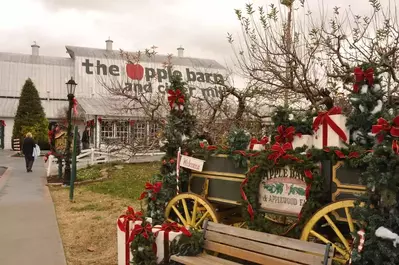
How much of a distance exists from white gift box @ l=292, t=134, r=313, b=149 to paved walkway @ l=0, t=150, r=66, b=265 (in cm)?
348

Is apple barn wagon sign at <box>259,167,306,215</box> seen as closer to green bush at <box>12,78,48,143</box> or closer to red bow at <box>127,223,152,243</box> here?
red bow at <box>127,223,152,243</box>

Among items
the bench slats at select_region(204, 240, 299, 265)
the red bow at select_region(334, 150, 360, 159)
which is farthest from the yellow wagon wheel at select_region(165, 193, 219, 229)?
the red bow at select_region(334, 150, 360, 159)

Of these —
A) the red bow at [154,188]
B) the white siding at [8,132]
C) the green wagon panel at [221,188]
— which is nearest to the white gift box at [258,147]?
the green wagon panel at [221,188]

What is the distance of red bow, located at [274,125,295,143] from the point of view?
4430 millimetres

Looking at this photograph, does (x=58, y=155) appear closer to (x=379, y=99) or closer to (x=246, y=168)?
(x=246, y=168)

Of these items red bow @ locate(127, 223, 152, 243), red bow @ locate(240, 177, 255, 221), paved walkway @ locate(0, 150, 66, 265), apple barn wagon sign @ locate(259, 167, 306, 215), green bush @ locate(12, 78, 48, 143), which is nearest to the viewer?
apple barn wagon sign @ locate(259, 167, 306, 215)

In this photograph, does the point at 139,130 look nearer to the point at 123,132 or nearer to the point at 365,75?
the point at 123,132

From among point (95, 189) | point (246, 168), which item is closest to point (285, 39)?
point (246, 168)

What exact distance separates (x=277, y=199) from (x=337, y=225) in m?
0.61

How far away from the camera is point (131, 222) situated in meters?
5.05

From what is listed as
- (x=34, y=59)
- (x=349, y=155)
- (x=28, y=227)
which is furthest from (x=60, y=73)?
(x=349, y=155)

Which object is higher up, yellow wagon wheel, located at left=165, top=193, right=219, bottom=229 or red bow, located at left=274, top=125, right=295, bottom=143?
red bow, located at left=274, top=125, right=295, bottom=143

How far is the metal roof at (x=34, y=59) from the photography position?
119 feet

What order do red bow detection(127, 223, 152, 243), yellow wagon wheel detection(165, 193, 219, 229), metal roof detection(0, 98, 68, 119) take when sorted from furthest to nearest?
1. metal roof detection(0, 98, 68, 119)
2. yellow wagon wheel detection(165, 193, 219, 229)
3. red bow detection(127, 223, 152, 243)
